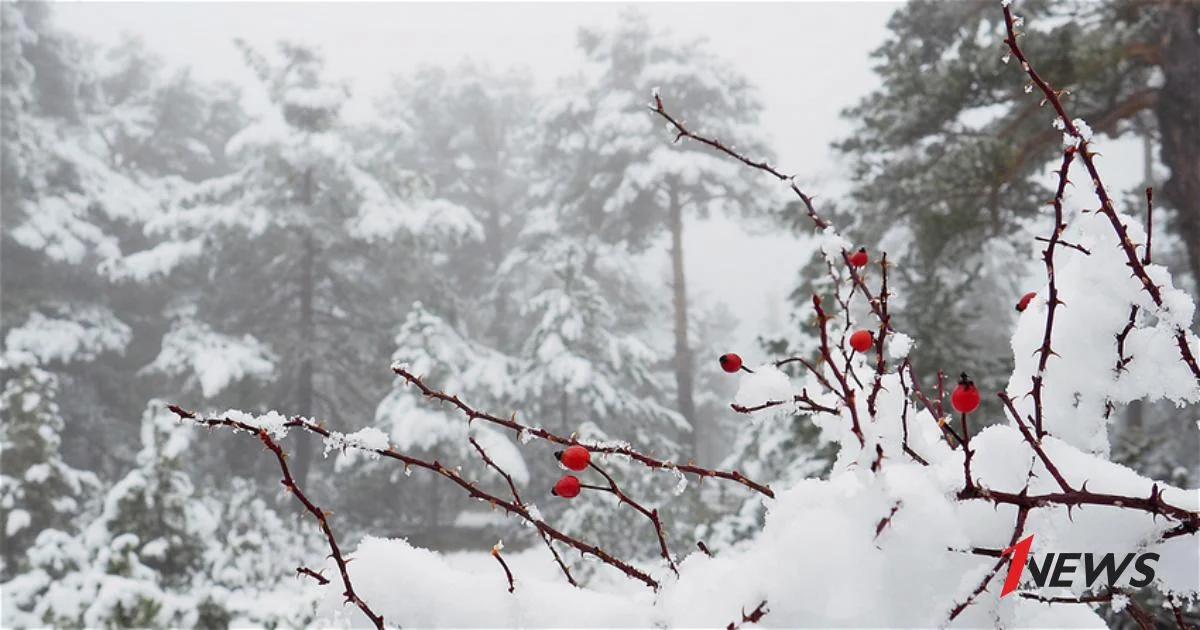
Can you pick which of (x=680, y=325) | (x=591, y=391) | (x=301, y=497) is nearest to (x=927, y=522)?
(x=301, y=497)

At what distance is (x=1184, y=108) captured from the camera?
20.4ft

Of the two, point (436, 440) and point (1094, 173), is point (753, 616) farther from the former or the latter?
point (436, 440)

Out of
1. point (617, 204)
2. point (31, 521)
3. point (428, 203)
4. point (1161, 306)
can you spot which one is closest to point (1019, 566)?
point (1161, 306)

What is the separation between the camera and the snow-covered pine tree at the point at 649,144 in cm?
1811

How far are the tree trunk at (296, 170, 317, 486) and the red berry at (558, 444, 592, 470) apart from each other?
13.9 meters

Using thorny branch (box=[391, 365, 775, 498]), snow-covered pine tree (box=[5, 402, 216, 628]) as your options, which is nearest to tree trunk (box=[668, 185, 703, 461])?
snow-covered pine tree (box=[5, 402, 216, 628])

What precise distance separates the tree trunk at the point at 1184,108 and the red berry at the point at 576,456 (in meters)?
6.95

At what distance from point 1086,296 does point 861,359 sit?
387 mm

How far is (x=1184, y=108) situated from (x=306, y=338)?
13344 mm

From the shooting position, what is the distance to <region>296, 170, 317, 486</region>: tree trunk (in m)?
13.9

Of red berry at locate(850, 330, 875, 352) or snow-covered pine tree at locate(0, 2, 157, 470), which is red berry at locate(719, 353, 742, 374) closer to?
red berry at locate(850, 330, 875, 352)

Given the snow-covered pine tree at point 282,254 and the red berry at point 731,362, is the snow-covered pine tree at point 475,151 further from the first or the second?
the red berry at point 731,362

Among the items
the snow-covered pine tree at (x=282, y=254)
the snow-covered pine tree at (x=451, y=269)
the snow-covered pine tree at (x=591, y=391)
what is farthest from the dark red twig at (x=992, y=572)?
the snow-covered pine tree at (x=282, y=254)

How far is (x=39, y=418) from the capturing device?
33.4 ft
